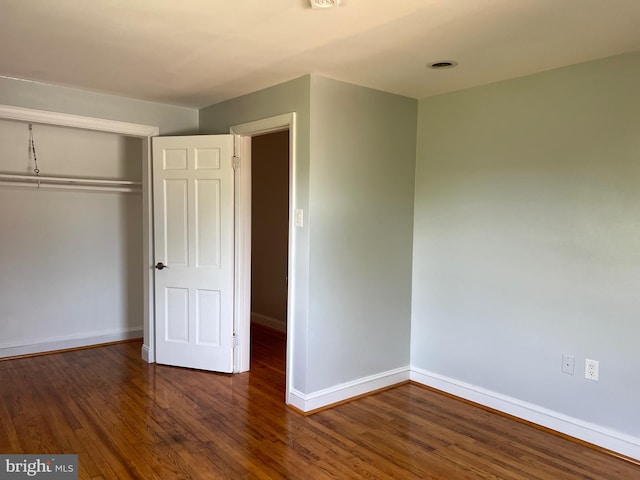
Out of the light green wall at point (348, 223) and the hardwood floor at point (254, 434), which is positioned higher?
the light green wall at point (348, 223)

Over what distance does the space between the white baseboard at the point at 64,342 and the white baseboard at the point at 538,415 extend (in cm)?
299

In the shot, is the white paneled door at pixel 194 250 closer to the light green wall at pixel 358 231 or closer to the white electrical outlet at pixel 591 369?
the light green wall at pixel 358 231

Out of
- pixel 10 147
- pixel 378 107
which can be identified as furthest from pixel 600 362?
pixel 10 147

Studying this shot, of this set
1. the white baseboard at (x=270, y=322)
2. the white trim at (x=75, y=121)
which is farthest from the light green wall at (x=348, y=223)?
the white baseboard at (x=270, y=322)

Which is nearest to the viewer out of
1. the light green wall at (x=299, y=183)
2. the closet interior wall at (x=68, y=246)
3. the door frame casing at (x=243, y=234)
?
the light green wall at (x=299, y=183)

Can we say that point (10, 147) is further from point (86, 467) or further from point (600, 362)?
point (600, 362)

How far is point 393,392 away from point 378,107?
2.20m

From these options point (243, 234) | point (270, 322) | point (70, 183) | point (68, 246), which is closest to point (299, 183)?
point (243, 234)

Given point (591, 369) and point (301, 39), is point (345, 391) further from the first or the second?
point (301, 39)

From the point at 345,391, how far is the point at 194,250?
171cm

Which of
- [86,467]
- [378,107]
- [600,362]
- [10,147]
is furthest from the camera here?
[10,147]

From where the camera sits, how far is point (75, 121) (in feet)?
12.1

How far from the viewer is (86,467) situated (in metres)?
2.47

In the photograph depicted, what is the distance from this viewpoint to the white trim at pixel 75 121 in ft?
11.3
